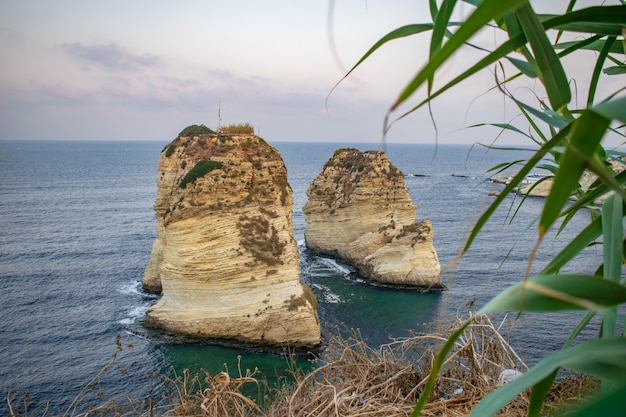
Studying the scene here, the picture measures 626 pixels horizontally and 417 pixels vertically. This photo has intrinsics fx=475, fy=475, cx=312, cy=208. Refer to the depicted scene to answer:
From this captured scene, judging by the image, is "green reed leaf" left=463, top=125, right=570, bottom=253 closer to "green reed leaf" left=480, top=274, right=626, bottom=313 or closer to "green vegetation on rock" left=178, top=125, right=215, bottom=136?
"green reed leaf" left=480, top=274, right=626, bottom=313

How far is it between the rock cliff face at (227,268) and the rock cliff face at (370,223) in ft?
32.8

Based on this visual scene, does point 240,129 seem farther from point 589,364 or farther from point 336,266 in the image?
point 589,364

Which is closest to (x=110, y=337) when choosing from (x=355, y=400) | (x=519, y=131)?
(x=355, y=400)

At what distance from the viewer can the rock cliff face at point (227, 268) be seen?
2045 cm

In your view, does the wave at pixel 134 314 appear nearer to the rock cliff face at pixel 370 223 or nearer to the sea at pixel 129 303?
the sea at pixel 129 303

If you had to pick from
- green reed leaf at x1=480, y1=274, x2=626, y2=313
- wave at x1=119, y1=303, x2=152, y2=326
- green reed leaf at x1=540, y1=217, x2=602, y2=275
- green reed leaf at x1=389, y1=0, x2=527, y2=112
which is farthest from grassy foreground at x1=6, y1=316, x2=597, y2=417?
wave at x1=119, y1=303, x2=152, y2=326

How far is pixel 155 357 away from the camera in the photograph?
62.7ft

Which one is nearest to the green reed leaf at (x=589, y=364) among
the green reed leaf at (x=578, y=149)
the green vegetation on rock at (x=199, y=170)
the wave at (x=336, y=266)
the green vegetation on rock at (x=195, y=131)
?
the green reed leaf at (x=578, y=149)

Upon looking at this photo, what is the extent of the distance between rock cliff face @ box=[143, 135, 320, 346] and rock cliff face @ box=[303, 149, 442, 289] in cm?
998

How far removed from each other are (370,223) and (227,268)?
49.7ft

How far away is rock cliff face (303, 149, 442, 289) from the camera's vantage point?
2989 cm

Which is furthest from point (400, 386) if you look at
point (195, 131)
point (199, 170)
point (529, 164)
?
point (195, 131)

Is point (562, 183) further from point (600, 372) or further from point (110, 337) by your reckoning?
point (110, 337)

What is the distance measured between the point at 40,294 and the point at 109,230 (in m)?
16.3
